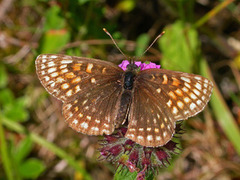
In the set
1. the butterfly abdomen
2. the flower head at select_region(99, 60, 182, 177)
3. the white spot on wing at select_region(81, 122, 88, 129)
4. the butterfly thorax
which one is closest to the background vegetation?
the butterfly thorax

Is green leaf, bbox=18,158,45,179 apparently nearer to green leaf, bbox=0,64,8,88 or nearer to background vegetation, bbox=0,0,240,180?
background vegetation, bbox=0,0,240,180

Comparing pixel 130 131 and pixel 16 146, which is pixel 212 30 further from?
pixel 16 146

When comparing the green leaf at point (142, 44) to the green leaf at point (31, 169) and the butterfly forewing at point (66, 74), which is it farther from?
the green leaf at point (31, 169)

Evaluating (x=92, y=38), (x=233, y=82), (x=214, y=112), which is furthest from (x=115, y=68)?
(x=233, y=82)

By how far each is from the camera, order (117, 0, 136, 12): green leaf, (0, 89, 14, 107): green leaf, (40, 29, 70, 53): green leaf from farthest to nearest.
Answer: (117, 0, 136, 12): green leaf
(0, 89, 14, 107): green leaf
(40, 29, 70, 53): green leaf

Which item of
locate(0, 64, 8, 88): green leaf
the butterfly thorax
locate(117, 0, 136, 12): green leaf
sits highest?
locate(117, 0, 136, 12): green leaf

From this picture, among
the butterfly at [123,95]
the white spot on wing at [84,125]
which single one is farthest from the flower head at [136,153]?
the white spot on wing at [84,125]

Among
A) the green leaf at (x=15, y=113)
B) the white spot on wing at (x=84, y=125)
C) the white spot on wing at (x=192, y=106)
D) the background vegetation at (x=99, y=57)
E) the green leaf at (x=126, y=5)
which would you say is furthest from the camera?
the green leaf at (x=126, y=5)
